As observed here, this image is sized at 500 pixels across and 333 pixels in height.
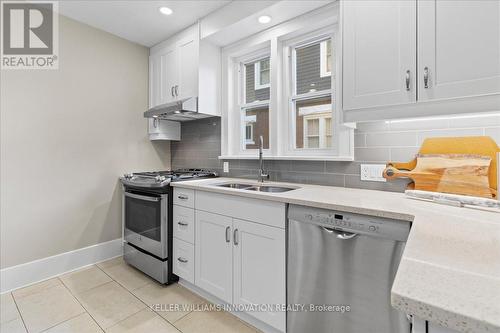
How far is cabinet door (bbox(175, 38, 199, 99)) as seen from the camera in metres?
2.45

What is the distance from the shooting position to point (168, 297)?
6.37 ft

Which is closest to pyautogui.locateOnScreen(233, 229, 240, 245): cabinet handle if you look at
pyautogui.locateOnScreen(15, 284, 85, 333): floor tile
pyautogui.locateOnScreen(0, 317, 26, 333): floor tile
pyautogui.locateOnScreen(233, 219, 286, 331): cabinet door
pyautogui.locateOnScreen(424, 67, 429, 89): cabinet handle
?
pyautogui.locateOnScreen(233, 219, 286, 331): cabinet door

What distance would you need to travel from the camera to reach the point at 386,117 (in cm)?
139

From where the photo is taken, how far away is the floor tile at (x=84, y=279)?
6.88ft

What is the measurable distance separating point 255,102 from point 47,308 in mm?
2509

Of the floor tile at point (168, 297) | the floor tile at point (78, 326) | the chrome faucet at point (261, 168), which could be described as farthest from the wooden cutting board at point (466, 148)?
the floor tile at point (78, 326)

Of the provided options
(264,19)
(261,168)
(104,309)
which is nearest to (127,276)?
(104,309)

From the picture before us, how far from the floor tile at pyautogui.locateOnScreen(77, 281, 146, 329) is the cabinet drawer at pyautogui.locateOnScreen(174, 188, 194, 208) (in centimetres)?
84

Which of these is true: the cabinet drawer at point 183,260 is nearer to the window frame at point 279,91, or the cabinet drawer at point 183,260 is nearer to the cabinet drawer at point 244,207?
the cabinet drawer at point 244,207

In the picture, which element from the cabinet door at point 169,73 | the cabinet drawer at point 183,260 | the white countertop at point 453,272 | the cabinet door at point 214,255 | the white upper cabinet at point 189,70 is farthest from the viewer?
the cabinet door at point 169,73

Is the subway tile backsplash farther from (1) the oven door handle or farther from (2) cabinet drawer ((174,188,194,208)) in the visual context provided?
(1) the oven door handle

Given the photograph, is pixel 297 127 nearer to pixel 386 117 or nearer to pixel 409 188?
pixel 386 117

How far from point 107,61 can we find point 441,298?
10.9ft

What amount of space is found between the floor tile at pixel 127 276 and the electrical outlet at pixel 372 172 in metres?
2.12
